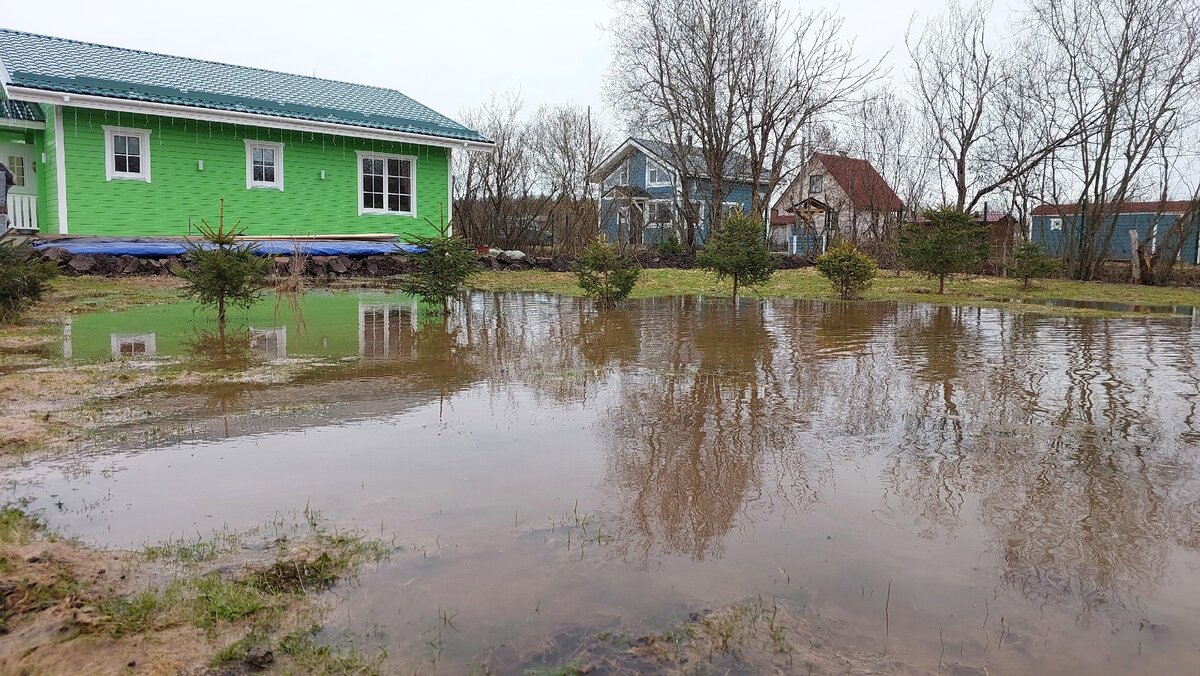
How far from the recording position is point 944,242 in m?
18.0

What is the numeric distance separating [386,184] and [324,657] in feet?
67.3

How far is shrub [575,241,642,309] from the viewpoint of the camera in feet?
43.6

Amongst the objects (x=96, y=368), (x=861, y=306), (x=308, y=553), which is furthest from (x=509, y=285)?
(x=308, y=553)

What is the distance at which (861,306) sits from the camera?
15750mm

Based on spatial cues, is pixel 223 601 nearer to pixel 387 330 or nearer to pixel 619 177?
pixel 387 330

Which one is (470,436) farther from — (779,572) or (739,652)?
(739,652)

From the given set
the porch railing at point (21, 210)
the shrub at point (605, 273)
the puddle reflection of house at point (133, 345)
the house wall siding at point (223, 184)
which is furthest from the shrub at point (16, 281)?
the porch railing at point (21, 210)

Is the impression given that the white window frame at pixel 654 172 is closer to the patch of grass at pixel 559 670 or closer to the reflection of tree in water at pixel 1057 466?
the reflection of tree in water at pixel 1057 466

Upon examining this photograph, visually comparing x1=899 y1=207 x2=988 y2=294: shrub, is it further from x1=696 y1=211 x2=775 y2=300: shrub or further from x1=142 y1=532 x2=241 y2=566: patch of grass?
x1=142 y1=532 x2=241 y2=566: patch of grass

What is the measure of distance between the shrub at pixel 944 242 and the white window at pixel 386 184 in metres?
12.9

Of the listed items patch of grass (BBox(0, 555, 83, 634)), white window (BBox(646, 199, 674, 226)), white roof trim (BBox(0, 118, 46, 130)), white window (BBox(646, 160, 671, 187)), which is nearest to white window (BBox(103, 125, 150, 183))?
white roof trim (BBox(0, 118, 46, 130))

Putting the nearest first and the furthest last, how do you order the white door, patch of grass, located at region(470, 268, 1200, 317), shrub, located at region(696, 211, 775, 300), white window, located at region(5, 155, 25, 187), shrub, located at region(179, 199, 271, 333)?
shrub, located at region(179, 199, 271, 333) < shrub, located at region(696, 211, 775, 300) < patch of grass, located at region(470, 268, 1200, 317) < the white door < white window, located at region(5, 155, 25, 187)

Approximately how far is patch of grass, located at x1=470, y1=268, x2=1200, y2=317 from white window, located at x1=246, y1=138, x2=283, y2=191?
553cm

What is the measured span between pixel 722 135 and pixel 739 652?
27.0 meters
